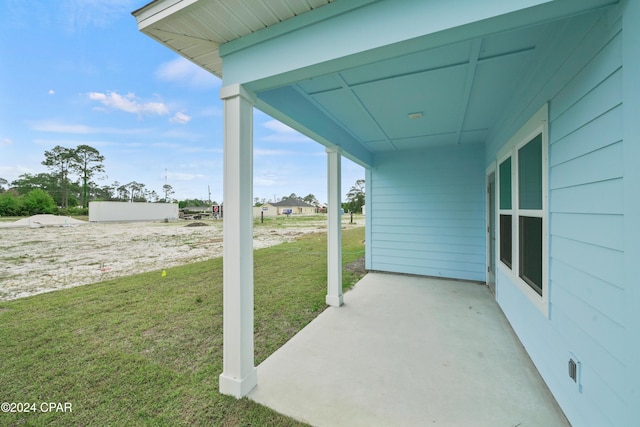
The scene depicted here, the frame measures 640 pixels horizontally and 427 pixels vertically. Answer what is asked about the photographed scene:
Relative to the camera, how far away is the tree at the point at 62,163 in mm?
20625

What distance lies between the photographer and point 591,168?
52.1 inches

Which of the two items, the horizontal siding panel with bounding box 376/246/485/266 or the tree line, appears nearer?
the horizontal siding panel with bounding box 376/246/485/266

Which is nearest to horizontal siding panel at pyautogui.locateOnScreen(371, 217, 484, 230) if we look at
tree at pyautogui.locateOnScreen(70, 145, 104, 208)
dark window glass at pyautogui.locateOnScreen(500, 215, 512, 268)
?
dark window glass at pyautogui.locateOnScreen(500, 215, 512, 268)

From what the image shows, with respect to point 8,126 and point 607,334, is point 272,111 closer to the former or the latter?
point 607,334

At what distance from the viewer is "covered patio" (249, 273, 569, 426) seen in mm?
1714

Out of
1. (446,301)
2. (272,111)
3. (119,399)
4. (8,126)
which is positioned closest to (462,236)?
(446,301)

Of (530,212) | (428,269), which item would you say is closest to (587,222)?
(530,212)

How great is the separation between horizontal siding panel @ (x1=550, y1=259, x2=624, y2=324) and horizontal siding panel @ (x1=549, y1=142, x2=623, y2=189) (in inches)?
20.6

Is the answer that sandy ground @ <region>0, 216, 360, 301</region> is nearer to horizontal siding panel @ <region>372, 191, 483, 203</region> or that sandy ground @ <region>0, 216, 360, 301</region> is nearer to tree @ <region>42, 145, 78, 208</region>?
horizontal siding panel @ <region>372, 191, 483, 203</region>

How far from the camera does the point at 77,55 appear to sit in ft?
26.7

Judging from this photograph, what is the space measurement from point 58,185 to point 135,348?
30229 mm

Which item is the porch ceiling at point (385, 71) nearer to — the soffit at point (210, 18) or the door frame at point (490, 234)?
the soffit at point (210, 18)

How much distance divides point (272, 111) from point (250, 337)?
6.48ft

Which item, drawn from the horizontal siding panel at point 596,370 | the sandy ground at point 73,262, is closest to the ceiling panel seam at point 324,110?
the horizontal siding panel at point 596,370
